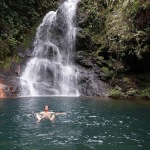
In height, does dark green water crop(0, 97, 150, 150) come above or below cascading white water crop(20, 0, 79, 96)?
below

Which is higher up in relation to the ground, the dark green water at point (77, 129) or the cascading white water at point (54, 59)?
the cascading white water at point (54, 59)

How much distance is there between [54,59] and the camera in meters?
28.2

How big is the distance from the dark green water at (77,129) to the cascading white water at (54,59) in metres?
8.01

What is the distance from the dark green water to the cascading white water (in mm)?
8011

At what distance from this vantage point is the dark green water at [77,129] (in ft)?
32.1

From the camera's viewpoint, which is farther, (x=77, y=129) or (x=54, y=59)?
(x=54, y=59)

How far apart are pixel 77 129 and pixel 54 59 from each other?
55.1ft

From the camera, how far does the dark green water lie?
32.1 ft

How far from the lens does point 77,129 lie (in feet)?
39.4

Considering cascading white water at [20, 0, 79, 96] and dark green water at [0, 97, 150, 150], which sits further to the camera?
cascading white water at [20, 0, 79, 96]

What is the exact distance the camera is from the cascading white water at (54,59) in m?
25.3

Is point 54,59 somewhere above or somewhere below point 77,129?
above

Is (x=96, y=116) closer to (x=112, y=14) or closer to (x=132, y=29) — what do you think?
(x=132, y=29)

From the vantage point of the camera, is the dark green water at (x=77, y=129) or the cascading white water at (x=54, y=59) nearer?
the dark green water at (x=77, y=129)
